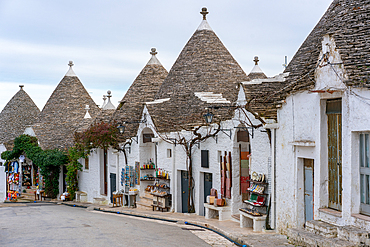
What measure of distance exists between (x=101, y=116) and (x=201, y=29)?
8.53 m

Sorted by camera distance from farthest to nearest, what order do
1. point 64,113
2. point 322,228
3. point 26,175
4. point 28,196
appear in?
point 64,113 < point 26,175 < point 28,196 < point 322,228

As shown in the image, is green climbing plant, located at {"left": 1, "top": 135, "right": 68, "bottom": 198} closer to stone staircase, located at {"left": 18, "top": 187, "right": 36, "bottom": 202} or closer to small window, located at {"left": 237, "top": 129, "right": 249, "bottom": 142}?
stone staircase, located at {"left": 18, "top": 187, "right": 36, "bottom": 202}

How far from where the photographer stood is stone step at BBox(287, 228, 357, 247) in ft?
27.4

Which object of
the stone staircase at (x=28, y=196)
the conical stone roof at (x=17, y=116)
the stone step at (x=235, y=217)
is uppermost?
the conical stone roof at (x=17, y=116)

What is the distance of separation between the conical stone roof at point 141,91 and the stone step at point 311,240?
15.3 meters

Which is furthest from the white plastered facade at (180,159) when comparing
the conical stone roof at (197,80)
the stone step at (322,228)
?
the stone step at (322,228)

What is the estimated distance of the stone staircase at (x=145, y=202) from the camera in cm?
2028

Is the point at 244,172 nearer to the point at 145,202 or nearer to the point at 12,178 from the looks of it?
the point at 145,202

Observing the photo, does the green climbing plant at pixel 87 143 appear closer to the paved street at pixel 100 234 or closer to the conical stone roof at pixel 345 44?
the paved street at pixel 100 234

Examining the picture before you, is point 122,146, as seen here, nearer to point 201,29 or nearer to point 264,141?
point 201,29

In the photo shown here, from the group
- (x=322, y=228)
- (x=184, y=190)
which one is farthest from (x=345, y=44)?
(x=184, y=190)

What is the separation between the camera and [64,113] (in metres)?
33.4

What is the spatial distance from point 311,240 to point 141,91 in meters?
18.1

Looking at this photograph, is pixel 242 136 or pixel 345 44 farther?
pixel 242 136
